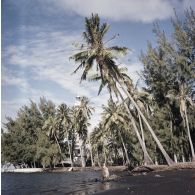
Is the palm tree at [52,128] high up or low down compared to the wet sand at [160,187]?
up

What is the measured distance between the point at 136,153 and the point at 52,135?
27386 millimetres

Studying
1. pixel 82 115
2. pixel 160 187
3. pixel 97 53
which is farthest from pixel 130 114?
pixel 82 115

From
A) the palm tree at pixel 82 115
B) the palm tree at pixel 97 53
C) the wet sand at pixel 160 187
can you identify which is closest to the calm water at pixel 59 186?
the wet sand at pixel 160 187

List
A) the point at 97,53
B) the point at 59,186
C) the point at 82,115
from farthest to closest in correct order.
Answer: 1. the point at 82,115
2. the point at 97,53
3. the point at 59,186

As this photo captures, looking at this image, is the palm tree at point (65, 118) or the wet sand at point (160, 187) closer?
the wet sand at point (160, 187)

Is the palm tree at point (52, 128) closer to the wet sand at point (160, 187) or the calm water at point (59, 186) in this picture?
the calm water at point (59, 186)

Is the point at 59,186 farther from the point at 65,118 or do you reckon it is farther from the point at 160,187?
the point at 65,118

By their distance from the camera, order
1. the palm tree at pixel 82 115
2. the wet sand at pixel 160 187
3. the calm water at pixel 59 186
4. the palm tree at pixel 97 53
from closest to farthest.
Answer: the wet sand at pixel 160 187
the calm water at pixel 59 186
the palm tree at pixel 97 53
the palm tree at pixel 82 115

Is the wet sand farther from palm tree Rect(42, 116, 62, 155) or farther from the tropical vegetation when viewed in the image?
palm tree Rect(42, 116, 62, 155)

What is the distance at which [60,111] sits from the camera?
2623 inches

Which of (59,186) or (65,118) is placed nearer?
(59,186)

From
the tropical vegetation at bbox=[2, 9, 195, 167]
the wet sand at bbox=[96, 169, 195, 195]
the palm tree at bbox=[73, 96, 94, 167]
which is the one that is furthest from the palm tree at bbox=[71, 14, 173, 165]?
the palm tree at bbox=[73, 96, 94, 167]

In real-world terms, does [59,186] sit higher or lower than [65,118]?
lower

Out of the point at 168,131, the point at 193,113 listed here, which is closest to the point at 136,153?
the point at 168,131
